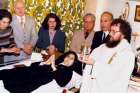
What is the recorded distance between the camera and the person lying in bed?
3.51 m

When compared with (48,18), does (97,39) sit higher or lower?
lower

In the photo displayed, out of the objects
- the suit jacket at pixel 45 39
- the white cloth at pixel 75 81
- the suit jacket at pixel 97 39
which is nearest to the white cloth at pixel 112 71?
the white cloth at pixel 75 81

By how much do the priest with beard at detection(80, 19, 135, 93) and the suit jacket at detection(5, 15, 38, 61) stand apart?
3.38 feet

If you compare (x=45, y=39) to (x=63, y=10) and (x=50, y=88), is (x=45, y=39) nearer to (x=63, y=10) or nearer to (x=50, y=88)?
(x=63, y=10)

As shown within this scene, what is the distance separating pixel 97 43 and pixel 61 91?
4.06ft

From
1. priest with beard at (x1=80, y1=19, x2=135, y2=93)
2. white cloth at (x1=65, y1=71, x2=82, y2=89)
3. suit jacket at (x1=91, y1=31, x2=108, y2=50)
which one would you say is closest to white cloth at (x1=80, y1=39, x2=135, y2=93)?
priest with beard at (x1=80, y1=19, x2=135, y2=93)

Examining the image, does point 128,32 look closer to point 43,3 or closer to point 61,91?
point 61,91

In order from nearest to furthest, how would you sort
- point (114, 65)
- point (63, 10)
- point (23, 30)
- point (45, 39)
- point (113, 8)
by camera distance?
point (114, 65) → point (23, 30) → point (45, 39) → point (113, 8) → point (63, 10)

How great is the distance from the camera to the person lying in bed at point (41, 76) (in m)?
3.51

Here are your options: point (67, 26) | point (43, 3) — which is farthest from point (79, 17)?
point (43, 3)

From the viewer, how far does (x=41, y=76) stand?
3711mm

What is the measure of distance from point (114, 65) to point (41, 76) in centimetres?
85

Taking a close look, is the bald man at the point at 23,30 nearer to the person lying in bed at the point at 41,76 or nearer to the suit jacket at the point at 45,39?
the suit jacket at the point at 45,39

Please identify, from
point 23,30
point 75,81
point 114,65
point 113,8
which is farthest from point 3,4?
point 114,65
